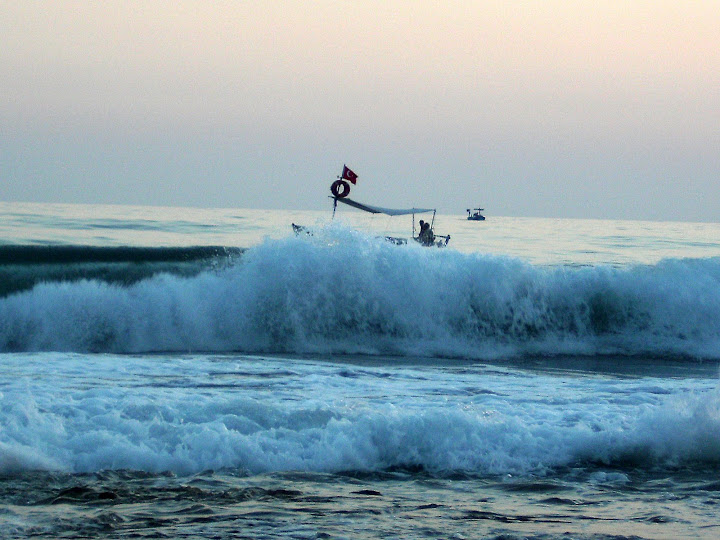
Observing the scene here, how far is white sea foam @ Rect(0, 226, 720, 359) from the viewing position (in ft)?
58.7

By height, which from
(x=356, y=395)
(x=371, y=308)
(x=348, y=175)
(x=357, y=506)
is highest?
(x=348, y=175)

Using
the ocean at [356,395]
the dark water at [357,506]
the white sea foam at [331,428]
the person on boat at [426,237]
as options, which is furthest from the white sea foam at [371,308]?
the dark water at [357,506]

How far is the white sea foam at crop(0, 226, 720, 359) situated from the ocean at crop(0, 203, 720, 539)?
2.2 inches

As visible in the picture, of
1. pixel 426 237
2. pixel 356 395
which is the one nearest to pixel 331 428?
pixel 356 395

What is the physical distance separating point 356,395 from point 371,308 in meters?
8.46

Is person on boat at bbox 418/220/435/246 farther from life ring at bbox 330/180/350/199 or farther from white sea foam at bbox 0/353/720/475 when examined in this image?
white sea foam at bbox 0/353/720/475

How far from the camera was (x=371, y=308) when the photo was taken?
19484 millimetres

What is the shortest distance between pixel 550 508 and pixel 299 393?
4597mm

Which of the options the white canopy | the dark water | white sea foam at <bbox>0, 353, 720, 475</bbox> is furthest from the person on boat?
the dark water

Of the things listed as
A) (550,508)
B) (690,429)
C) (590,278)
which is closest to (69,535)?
(550,508)

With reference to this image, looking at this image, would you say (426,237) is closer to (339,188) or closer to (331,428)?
(339,188)

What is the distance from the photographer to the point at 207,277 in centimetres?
2020

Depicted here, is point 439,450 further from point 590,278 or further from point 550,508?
point 590,278

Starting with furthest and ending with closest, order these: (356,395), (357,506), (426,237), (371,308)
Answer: (426,237) → (371,308) → (356,395) → (357,506)
